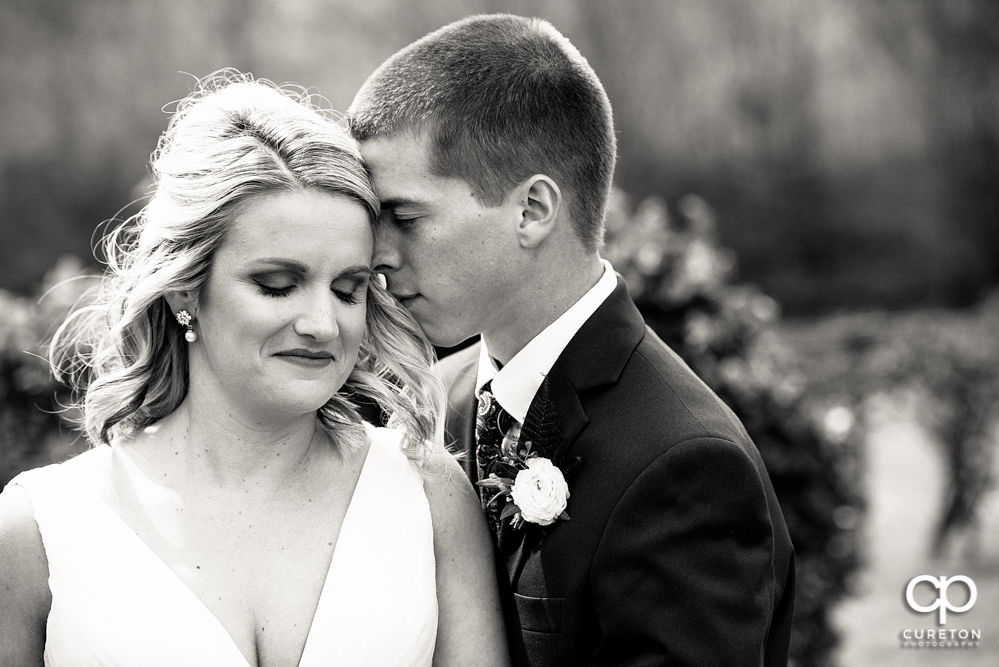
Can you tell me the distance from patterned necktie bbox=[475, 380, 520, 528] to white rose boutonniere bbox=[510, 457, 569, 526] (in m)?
0.16

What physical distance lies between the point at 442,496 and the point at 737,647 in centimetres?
89

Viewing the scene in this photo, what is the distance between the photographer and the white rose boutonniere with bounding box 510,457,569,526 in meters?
2.55

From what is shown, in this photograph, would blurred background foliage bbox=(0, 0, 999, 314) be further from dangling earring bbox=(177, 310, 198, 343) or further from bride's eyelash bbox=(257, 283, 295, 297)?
bride's eyelash bbox=(257, 283, 295, 297)

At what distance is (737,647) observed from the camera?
234 cm

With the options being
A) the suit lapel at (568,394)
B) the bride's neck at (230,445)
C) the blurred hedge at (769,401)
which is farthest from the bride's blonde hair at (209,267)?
the blurred hedge at (769,401)

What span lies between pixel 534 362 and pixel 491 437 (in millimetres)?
248

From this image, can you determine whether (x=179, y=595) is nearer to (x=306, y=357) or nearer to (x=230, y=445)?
(x=230, y=445)

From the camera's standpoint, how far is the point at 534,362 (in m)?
2.79

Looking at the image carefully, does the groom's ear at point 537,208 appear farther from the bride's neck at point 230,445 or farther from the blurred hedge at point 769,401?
the blurred hedge at point 769,401

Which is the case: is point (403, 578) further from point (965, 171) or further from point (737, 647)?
point (965, 171)

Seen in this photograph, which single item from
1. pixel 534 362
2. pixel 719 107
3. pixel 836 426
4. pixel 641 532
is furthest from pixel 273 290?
pixel 719 107

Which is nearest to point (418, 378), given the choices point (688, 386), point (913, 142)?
point (688, 386)

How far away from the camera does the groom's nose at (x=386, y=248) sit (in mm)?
2721

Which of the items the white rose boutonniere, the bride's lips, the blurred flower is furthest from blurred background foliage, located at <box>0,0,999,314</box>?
the white rose boutonniere
